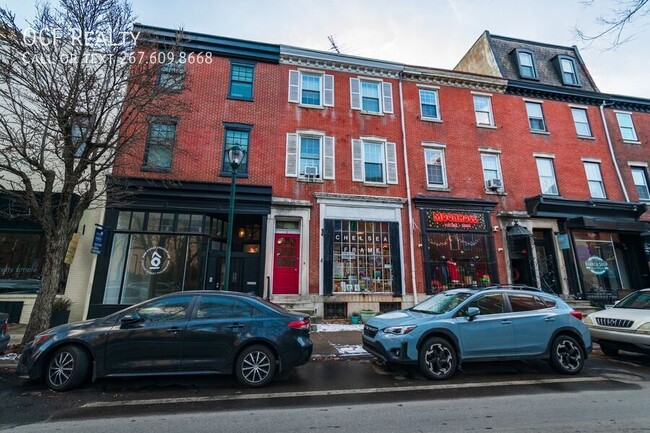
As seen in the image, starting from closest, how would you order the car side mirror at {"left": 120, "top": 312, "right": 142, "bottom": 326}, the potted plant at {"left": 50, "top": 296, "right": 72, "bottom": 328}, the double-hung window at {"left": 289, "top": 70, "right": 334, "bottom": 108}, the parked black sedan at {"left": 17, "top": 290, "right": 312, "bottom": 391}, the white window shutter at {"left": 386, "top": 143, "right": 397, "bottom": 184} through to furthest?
the parked black sedan at {"left": 17, "top": 290, "right": 312, "bottom": 391} < the car side mirror at {"left": 120, "top": 312, "right": 142, "bottom": 326} < the potted plant at {"left": 50, "top": 296, "right": 72, "bottom": 328} < the white window shutter at {"left": 386, "top": 143, "right": 397, "bottom": 184} < the double-hung window at {"left": 289, "top": 70, "right": 334, "bottom": 108}

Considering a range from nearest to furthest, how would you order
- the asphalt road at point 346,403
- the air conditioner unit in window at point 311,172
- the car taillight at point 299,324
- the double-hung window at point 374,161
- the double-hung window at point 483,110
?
the asphalt road at point 346,403, the car taillight at point 299,324, the air conditioner unit in window at point 311,172, the double-hung window at point 374,161, the double-hung window at point 483,110

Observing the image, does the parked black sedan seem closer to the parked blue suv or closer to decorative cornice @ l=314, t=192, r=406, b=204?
the parked blue suv

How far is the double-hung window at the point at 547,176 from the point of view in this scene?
1582 cm

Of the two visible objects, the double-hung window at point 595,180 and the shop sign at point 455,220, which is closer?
the shop sign at point 455,220

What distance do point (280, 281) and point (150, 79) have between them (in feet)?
26.6

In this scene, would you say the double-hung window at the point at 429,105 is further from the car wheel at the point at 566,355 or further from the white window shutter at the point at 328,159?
the car wheel at the point at 566,355

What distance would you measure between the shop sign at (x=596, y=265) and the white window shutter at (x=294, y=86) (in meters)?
15.8

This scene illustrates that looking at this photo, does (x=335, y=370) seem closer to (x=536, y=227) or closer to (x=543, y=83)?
(x=536, y=227)

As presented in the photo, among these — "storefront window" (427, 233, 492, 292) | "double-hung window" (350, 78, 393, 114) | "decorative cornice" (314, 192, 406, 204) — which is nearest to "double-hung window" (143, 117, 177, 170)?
"decorative cornice" (314, 192, 406, 204)

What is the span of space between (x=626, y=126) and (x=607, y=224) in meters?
7.60

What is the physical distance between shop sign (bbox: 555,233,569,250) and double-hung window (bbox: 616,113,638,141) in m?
8.19

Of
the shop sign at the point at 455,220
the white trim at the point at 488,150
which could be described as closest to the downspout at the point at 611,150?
the white trim at the point at 488,150

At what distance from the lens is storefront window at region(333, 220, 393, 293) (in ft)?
42.6

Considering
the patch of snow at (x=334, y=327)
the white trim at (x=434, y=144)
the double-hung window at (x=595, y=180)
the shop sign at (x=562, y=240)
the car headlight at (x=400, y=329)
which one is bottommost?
the patch of snow at (x=334, y=327)
